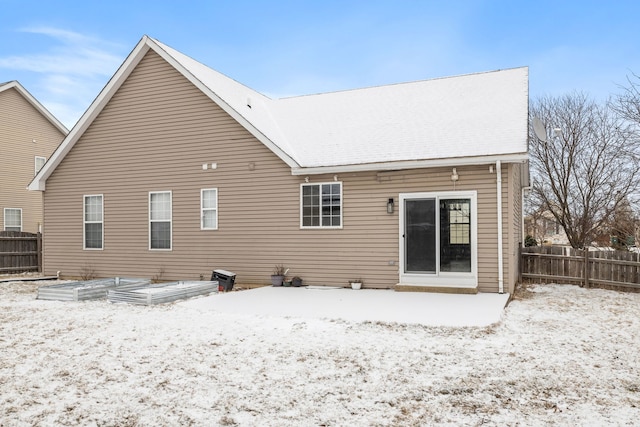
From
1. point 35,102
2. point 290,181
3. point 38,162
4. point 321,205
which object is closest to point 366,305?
point 321,205

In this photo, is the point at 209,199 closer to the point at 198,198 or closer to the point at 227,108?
the point at 198,198

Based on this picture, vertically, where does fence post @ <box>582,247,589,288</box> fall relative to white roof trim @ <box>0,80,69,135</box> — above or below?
below

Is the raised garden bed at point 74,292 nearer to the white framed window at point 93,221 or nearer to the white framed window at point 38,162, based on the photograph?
the white framed window at point 93,221

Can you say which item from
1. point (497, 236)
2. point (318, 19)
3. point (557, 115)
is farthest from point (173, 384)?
point (557, 115)

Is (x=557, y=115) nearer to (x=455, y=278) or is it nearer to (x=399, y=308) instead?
(x=455, y=278)

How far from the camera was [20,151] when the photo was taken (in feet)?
72.6

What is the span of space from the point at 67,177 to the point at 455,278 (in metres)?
11.5

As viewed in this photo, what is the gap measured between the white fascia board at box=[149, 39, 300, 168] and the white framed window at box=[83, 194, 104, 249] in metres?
4.38

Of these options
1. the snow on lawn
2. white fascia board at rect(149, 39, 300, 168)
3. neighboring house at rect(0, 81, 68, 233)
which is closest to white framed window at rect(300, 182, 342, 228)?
white fascia board at rect(149, 39, 300, 168)

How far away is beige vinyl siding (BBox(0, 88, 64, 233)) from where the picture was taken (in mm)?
21359

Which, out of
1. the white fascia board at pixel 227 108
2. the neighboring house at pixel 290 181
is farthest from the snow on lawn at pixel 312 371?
the white fascia board at pixel 227 108

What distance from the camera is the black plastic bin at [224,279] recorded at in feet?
38.4

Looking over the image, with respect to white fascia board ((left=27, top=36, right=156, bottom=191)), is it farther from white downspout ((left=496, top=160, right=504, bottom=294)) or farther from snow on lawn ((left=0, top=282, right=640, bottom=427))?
white downspout ((left=496, top=160, right=504, bottom=294))

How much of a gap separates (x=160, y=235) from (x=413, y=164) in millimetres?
7145
